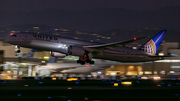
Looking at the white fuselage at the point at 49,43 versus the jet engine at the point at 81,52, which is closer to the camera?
the white fuselage at the point at 49,43

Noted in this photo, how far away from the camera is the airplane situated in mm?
35438

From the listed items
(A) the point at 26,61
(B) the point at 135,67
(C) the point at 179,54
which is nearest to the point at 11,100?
(A) the point at 26,61

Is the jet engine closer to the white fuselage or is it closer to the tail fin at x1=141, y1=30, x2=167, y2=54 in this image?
the white fuselage

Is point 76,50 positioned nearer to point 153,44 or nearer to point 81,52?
point 81,52

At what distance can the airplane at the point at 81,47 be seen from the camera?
35438mm

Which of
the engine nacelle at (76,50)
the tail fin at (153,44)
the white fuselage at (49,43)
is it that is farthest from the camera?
the tail fin at (153,44)

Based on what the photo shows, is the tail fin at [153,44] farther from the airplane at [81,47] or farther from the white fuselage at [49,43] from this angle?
the white fuselage at [49,43]

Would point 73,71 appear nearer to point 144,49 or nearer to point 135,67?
point 144,49

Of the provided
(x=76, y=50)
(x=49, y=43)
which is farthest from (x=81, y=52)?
(x=49, y=43)

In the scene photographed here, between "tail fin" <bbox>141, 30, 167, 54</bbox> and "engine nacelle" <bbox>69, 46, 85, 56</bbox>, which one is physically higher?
"tail fin" <bbox>141, 30, 167, 54</bbox>

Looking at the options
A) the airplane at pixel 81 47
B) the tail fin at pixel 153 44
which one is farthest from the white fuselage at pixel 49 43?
the tail fin at pixel 153 44

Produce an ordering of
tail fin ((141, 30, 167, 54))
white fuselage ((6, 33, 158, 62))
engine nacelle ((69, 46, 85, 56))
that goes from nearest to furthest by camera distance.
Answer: white fuselage ((6, 33, 158, 62)) → engine nacelle ((69, 46, 85, 56)) → tail fin ((141, 30, 167, 54))

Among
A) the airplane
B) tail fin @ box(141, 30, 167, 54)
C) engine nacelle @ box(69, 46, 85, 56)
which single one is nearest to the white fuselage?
the airplane

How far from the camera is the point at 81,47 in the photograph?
3731 cm
